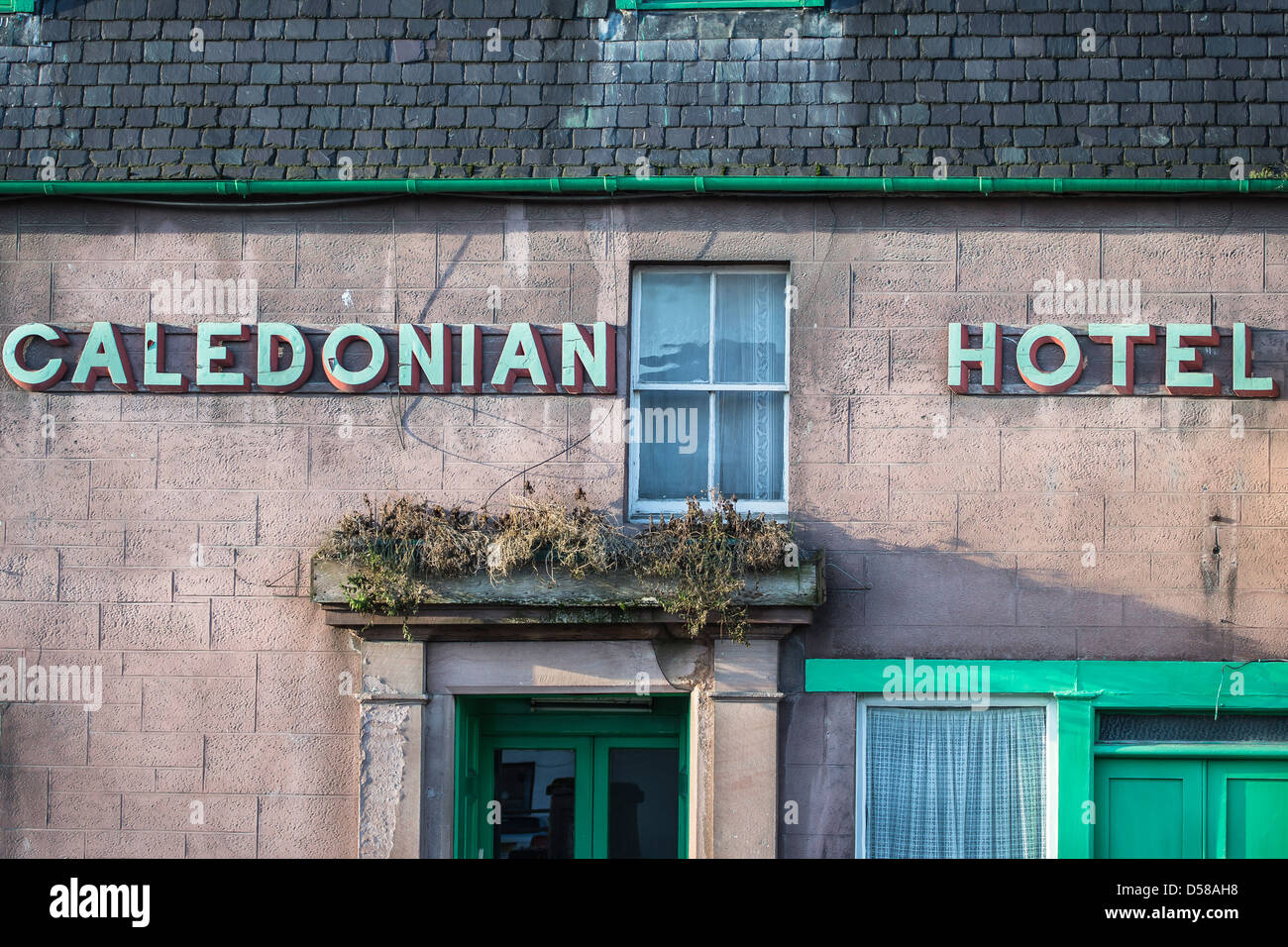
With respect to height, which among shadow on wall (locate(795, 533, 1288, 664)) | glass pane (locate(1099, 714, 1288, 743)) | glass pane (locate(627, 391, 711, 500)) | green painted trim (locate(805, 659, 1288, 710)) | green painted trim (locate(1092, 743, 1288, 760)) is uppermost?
glass pane (locate(627, 391, 711, 500))

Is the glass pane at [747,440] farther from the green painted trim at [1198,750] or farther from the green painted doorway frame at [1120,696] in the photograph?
the green painted trim at [1198,750]

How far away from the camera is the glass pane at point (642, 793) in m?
8.38

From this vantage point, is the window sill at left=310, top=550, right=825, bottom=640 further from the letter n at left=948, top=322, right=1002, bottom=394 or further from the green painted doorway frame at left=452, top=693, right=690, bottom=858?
the letter n at left=948, top=322, right=1002, bottom=394

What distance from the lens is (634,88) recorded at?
828 cm

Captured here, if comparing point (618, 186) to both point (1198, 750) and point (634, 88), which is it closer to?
point (634, 88)

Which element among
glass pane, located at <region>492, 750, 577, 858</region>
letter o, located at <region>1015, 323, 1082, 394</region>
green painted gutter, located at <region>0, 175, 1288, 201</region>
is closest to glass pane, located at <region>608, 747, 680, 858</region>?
glass pane, located at <region>492, 750, 577, 858</region>

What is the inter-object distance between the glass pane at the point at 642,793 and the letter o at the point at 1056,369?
3.47 metres

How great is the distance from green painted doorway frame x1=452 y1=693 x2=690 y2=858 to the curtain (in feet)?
4.30

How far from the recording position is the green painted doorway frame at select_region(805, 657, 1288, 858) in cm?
788

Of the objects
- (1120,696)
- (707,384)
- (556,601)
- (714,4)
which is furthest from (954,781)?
(714,4)

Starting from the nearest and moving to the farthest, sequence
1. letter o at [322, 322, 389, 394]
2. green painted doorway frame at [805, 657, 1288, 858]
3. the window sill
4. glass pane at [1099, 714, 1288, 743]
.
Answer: the window sill < green painted doorway frame at [805, 657, 1288, 858] < glass pane at [1099, 714, 1288, 743] < letter o at [322, 322, 389, 394]

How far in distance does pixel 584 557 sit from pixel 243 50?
13.7 ft

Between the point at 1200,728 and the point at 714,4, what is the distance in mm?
5806

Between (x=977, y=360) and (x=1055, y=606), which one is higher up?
(x=977, y=360)
